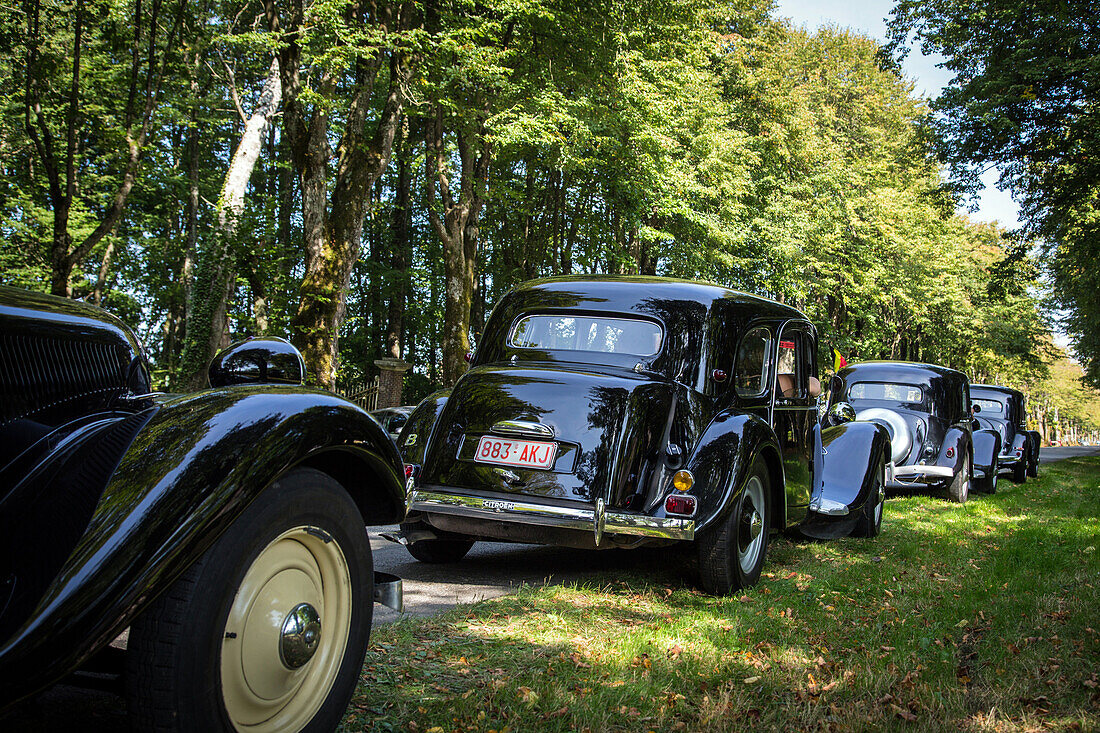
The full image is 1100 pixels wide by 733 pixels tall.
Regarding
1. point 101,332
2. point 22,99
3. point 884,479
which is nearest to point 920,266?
point 884,479

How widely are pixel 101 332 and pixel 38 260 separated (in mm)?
20161

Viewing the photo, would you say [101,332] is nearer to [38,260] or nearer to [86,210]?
[38,260]

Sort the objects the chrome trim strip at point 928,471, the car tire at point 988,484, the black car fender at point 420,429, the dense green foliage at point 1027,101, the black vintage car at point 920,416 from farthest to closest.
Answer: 1. the dense green foliage at point 1027,101
2. the car tire at point 988,484
3. the black vintage car at point 920,416
4. the chrome trim strip at point 928,471
5. the black car fender at point 420,429

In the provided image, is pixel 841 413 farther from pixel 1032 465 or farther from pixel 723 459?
pixel 1032 465

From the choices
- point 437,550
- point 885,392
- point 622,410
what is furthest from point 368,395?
point 622,410

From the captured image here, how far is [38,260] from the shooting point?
1980 centimetres

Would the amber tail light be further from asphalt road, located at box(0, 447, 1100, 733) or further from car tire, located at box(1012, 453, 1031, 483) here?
car tire, located at box(1012, 453, 1031, 483)

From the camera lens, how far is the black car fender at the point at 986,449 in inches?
550

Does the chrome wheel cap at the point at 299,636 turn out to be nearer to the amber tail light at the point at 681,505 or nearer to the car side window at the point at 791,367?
the amber tail light at the point at 681,505

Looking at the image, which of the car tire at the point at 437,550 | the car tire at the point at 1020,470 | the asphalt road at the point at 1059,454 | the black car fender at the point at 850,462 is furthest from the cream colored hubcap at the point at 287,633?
the asphalt road at the point at 1059,454

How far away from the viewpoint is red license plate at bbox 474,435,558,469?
5.20 metres

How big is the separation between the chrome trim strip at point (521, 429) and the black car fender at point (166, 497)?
242 centimetres

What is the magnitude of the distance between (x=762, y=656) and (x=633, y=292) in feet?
9.60

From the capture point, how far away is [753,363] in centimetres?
642
